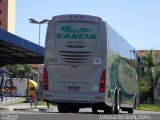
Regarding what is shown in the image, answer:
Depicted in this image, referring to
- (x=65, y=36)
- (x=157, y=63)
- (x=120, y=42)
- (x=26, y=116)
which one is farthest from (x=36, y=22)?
(x=26, y=116)

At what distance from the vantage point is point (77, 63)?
66.6ft

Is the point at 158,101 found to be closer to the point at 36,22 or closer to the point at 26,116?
the point at 36,22

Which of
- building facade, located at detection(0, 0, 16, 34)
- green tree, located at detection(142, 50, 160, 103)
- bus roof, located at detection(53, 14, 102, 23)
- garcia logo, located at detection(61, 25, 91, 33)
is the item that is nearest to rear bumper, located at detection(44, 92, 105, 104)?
garcia logo, located at detection(61, 25, 91, 33)

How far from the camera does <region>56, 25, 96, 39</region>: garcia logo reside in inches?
804

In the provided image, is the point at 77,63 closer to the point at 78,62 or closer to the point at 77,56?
the point at 78,62

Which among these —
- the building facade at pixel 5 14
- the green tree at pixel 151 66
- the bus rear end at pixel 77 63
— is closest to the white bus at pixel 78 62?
the bus rear end at pixel 77 63

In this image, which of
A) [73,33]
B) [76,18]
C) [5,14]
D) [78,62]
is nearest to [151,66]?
[76,18]

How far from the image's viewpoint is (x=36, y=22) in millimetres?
52531

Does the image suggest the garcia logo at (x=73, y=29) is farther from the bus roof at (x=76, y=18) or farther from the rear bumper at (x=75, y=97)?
the rear bumper at (x=75, y=97)

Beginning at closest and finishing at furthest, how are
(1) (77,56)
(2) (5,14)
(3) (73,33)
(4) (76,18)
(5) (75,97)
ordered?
(5) (75,97)
(1) (77,56)
(3) (73,33)
(4) (76,18)
(2) (5,14)

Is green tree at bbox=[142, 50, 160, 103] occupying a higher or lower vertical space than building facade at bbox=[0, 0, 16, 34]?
lower

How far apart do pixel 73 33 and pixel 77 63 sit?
1.28 metres

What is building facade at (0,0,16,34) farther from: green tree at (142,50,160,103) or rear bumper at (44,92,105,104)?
rear bumper at (44,92,105,104)

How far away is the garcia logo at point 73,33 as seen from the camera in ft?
67.0
